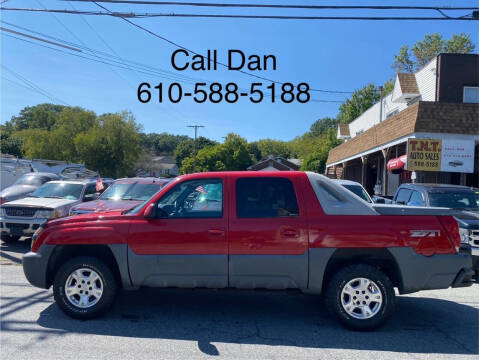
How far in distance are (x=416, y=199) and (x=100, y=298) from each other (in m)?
7.53

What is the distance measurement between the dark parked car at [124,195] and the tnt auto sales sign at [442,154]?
29.5 ft

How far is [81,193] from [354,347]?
882 centimetres

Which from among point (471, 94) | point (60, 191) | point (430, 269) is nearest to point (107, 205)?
point (60, 191)

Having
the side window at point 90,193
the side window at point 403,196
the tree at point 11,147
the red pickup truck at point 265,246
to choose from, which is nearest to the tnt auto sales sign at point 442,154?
the side window at point 403,196

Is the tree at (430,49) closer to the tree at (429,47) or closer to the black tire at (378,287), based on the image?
the tree at (429,47)

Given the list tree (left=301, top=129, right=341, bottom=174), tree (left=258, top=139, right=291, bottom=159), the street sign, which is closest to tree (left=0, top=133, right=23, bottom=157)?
tree (left=301, top=129, right=341, bottom=174)

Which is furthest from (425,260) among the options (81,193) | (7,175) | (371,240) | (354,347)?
(7,175)

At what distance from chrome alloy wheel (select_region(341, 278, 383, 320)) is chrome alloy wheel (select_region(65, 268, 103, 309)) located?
118 inches

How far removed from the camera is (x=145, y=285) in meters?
5.10

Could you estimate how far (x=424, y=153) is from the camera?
1441cm

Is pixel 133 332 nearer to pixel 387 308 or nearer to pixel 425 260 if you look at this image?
pixel 387 308

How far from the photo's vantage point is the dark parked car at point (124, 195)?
8789 millimetres

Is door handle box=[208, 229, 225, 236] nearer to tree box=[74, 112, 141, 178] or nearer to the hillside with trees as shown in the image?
the hillside with trees

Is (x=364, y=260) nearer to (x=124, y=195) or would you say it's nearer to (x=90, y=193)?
(x=124, y=195)
